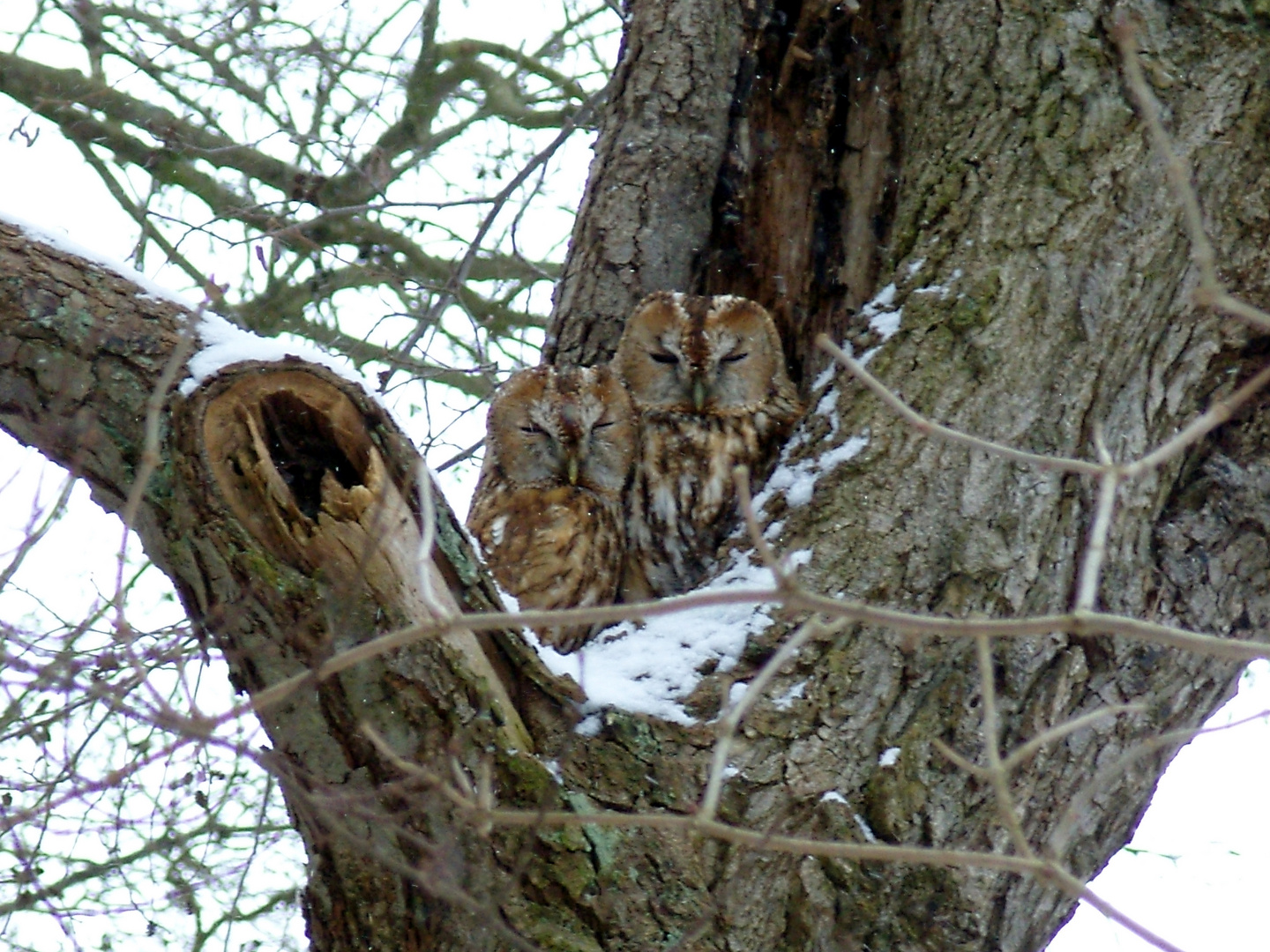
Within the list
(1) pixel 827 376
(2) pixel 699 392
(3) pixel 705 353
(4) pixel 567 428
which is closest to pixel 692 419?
(2) pixel 699 392

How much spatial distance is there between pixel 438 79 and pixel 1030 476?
331 centimetres

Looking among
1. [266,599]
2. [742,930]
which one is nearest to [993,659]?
[742,930]

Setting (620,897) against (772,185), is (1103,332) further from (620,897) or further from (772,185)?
(620,897)

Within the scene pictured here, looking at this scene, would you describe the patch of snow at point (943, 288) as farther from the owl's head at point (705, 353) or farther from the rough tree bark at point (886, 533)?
the owl's head at point (705, 353)

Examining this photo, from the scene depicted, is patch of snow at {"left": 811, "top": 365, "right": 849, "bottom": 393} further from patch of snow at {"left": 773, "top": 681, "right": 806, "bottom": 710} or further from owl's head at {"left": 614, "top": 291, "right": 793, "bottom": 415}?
patch of snow at {"left": 773, "top": 681, "right": 806, "bottom": 710}

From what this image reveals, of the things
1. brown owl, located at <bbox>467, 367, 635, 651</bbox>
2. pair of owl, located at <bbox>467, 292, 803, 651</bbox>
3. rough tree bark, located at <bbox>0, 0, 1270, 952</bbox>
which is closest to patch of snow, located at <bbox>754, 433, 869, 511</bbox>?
rough tree bark, located at <bbox>0, 0, 1270, 952</bbox>

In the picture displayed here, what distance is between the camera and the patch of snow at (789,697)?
2402mm

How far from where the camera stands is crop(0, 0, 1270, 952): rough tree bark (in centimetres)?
210

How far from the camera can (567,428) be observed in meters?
3.53

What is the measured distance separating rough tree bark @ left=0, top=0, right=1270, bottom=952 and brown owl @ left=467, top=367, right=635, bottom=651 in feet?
2.20

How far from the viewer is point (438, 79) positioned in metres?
5.16

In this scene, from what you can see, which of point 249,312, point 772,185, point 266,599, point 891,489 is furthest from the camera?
point 249,312

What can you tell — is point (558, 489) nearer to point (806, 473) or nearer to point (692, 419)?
point (692, 419)

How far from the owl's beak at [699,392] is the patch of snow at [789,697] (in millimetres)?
1365
